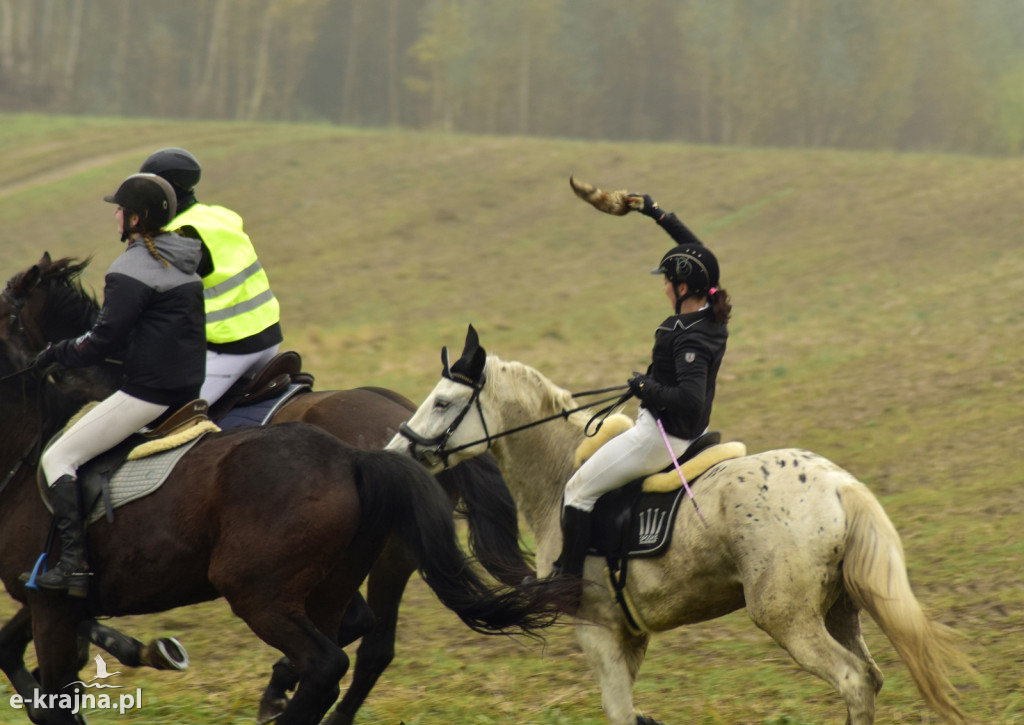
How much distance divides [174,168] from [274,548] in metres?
2.75

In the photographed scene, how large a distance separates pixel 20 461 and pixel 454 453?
2179mm

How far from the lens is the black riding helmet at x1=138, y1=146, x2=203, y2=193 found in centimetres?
671

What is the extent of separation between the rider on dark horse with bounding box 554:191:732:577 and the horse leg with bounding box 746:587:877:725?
0.91m

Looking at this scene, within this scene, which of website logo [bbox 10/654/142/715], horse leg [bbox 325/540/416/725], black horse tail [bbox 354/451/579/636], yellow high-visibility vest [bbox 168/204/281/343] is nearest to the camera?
black horse tail [bbox 354/451/579/636]

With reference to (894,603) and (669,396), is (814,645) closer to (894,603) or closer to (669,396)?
(894,603)

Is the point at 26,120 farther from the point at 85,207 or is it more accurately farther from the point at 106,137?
the point at 85,207

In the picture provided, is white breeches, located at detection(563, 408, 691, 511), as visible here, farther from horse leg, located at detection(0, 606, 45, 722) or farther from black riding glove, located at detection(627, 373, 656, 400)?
horse leg, located at detection(0, 606, 45, 722)

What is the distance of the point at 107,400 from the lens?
5.45 metres

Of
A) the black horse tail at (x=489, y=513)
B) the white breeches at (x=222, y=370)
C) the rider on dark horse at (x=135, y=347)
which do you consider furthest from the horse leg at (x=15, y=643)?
the black horse tail at (x=489, y=513)

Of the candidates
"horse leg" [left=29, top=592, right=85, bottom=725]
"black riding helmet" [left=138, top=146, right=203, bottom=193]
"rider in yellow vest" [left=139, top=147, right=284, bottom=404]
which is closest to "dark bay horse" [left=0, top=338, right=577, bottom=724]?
"horse leg" [left=29, top=592, right=85, bottom=725]

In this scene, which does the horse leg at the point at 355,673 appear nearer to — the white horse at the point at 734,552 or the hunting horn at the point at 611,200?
the white horse at the point at 734,552

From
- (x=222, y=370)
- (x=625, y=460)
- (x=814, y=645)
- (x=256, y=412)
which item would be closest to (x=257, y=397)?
(x=256, y=412)

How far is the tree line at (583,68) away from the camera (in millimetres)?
54719

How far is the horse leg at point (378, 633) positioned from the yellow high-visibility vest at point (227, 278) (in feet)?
5.11
